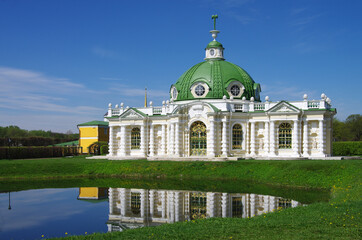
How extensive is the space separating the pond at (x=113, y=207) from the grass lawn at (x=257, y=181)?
2658 millimetres

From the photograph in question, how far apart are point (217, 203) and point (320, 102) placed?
2089 cm

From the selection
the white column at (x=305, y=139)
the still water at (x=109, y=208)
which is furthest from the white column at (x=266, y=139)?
the still water at (x=109, y=208)

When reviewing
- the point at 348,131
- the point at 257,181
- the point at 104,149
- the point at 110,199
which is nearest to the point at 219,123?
the point at 257,181

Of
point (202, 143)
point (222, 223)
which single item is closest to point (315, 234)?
point (222, 223)

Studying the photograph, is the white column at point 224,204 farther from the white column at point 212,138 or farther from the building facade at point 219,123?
the white column at point 212,138

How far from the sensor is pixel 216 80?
43.6 metres

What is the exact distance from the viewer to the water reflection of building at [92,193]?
83.2 ft

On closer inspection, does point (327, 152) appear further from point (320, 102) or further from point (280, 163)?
point (280, 163)

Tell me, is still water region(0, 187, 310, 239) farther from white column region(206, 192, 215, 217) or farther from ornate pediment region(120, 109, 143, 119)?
ornate pediment region(120, 109, 143, 119)

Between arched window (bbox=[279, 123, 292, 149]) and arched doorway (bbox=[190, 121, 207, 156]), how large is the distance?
759 centimetres

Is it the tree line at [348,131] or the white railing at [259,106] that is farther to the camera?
the tree line at [348,131]

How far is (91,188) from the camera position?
94.2 feet

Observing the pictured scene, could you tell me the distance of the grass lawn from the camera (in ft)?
42.6

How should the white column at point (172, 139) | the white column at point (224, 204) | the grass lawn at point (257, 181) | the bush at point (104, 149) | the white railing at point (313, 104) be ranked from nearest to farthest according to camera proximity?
1. the grass lawn at point (257, 181)
2. the white column at point (224, 204)
3. the white railing at point (313, 104)
4. the white column at point (172, 139)
5. the bush at point (104, 149)
